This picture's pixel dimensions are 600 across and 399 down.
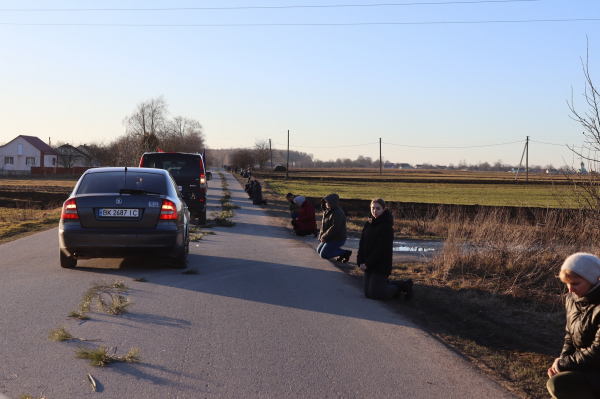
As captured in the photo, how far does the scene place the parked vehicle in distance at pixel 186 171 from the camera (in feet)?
56.0

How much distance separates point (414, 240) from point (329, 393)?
1306 centimetres

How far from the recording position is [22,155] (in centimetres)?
9919

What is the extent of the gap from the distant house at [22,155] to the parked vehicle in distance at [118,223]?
98572 millimetres

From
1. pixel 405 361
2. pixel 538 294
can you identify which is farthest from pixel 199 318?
pixel 538 294

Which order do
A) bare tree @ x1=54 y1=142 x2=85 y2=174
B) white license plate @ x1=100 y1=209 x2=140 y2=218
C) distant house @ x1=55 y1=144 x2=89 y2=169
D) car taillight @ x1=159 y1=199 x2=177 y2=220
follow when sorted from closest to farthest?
white license plate @ x1=100 y1=209 x2=140 y2=218 < car taillight @ x1=159 y1=199 x2=177 y2=220 < bare tree @ x1=54 y1=142 x2=85 y2=174 < distant house @ x1=55 y1=144 x2=89 y2=169

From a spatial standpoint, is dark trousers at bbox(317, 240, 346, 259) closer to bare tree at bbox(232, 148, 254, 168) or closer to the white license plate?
the white license plate

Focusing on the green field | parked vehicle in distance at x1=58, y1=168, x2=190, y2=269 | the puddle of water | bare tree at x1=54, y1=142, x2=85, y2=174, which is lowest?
the puddle of water

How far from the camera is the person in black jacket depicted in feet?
25.2

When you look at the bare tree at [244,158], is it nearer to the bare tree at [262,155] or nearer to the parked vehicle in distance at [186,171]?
the bare tree at [262,155]

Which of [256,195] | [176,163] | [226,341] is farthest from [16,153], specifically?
[226,341]

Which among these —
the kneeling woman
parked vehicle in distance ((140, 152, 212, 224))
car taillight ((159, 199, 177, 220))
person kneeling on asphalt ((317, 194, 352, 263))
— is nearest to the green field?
parked vehicle in distance ((140, 152, 212, 224))

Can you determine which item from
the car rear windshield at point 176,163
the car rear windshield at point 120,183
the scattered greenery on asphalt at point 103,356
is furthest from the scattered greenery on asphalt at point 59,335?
the car rear windshield at point 176,163

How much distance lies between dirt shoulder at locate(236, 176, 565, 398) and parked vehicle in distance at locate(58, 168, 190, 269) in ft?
10.5

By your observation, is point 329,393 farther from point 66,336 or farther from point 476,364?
point 66,336
